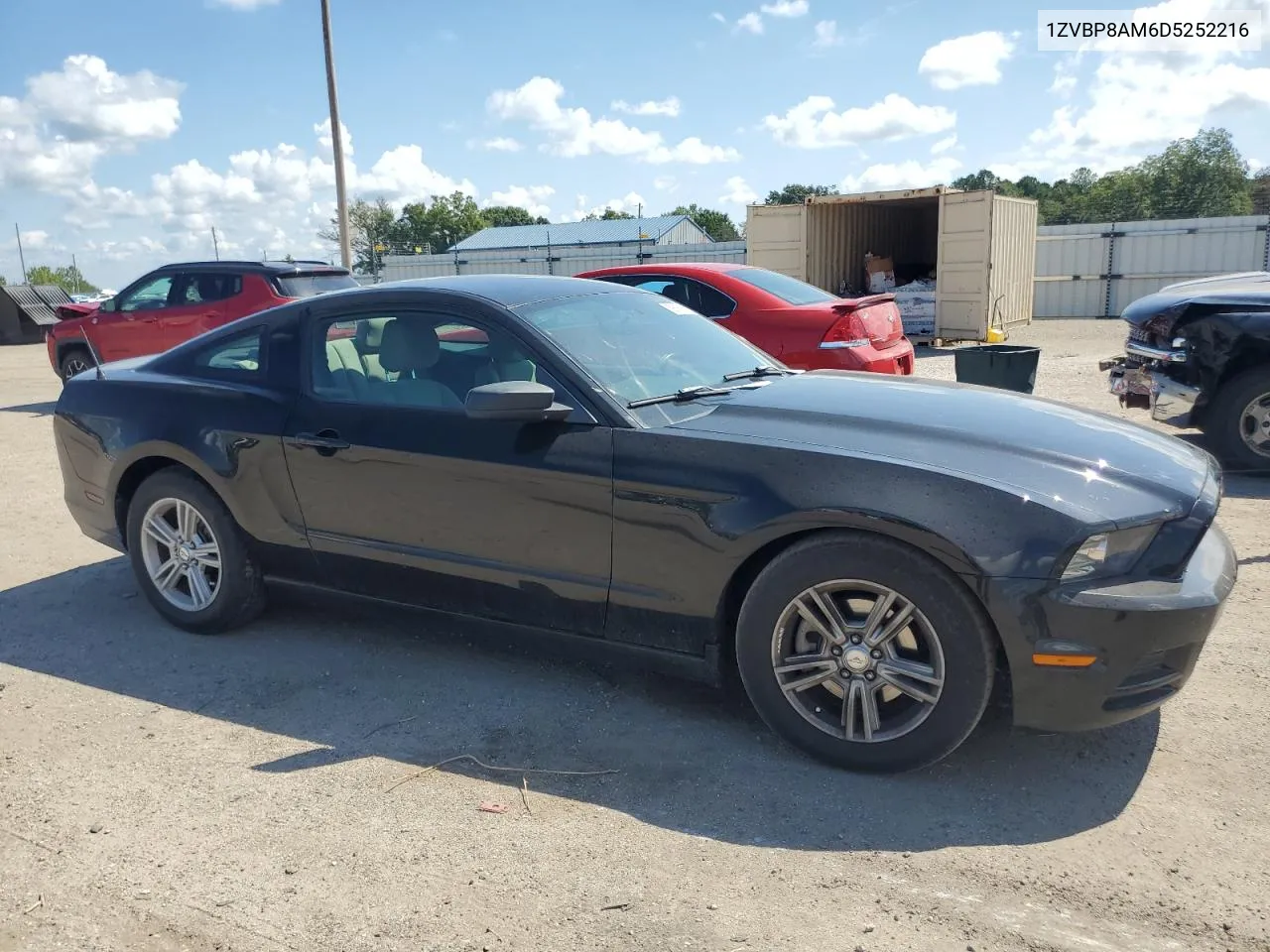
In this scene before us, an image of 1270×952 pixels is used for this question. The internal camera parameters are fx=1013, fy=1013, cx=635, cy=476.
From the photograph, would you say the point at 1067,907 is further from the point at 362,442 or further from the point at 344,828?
the point at 362,442

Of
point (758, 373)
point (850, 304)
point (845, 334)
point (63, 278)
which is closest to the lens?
point (758, 373)

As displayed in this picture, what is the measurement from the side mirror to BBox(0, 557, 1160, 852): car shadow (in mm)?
911

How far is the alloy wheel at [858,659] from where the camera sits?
3.09 metres

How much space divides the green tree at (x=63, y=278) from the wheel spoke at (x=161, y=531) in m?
46.6

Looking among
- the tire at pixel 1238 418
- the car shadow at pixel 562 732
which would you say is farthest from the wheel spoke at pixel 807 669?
the tire at pixel 1238 418

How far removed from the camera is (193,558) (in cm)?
462

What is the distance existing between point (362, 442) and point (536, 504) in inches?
34.2

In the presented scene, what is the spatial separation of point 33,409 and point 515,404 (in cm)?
1178

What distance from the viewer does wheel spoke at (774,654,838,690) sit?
321cm

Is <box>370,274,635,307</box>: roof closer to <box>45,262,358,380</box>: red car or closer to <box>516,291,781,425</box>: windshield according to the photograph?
<box>516,291,781,425</box>: windshield

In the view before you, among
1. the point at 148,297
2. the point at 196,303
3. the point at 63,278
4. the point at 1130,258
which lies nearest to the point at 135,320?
the point at 148,297

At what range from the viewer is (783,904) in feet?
8.57

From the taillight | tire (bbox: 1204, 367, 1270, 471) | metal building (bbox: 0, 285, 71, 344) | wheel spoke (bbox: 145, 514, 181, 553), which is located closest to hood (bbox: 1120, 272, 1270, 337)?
tire (bbox: 1204, 367, 1270, 471)

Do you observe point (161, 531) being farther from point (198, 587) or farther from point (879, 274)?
point (879, 274)
